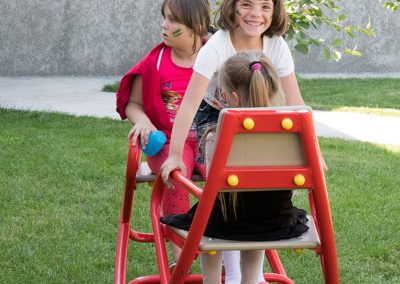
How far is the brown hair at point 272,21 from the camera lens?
305cm

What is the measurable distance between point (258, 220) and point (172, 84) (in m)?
1.14

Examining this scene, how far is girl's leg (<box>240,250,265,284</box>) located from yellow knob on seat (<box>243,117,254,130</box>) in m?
0.78

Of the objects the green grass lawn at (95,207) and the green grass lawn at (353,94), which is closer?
the green grass lawn at (95,207)

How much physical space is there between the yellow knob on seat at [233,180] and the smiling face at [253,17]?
926mm

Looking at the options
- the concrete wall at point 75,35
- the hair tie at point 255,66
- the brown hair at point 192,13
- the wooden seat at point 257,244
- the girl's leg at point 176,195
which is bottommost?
the concrete wall at point 75,35

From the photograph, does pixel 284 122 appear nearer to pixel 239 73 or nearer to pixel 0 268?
pixel 239 73

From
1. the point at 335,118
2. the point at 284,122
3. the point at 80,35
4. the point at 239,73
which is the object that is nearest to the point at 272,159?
the point at 284,122

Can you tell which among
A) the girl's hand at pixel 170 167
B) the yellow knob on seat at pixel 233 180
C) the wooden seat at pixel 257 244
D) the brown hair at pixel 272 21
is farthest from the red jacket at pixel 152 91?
the yellow knob on seat at pixel 233 180

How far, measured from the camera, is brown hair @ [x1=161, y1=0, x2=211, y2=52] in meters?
3.45

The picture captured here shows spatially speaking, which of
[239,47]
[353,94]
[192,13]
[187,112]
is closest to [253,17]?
[239,47]

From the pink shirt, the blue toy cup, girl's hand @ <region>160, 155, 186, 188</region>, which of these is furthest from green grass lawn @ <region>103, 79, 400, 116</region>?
girl's hand @ <region>160, 155, 186, 188</region>

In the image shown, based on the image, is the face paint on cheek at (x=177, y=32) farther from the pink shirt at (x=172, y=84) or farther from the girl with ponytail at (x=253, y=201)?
the girl with ponytail at (x=253, y=201)

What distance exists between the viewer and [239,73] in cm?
252

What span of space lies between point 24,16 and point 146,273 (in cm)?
738
